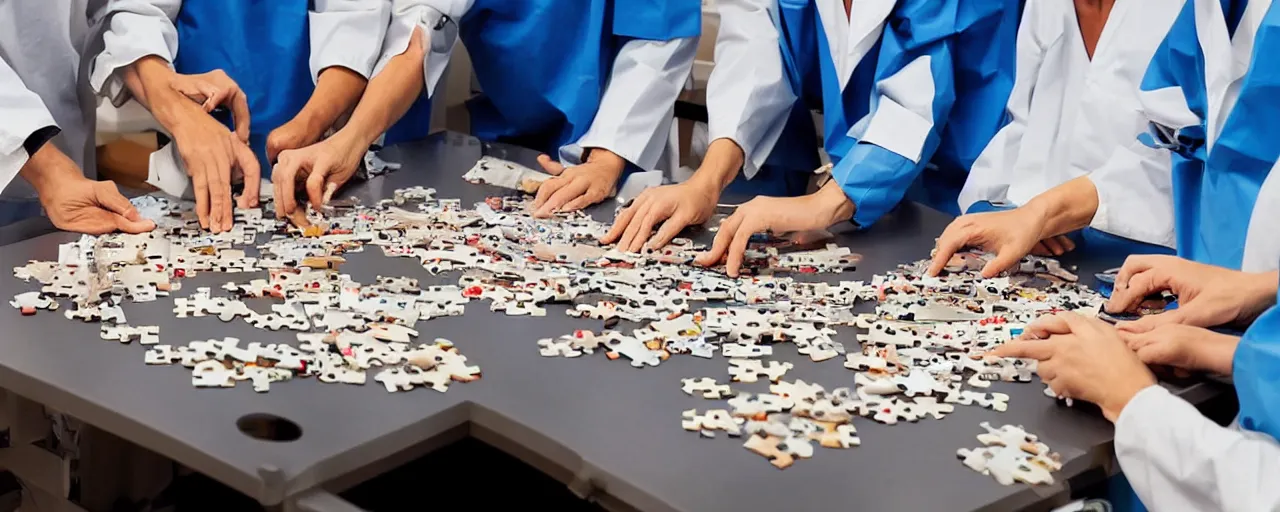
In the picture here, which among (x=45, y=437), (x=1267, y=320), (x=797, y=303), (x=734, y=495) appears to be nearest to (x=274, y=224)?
(x=45, y=437)

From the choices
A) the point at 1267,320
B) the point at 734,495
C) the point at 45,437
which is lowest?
the point at 45,437

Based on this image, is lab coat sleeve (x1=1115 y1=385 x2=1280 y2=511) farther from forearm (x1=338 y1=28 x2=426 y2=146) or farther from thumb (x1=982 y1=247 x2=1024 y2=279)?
forearm (x1=338 y1=28 x2=426 y2=146)

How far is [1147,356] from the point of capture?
1.63 metres

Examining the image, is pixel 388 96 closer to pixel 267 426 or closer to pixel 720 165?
pixel 720 165

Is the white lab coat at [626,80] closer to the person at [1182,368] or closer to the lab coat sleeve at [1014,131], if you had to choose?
the lab coat sleeve at [1014,131]

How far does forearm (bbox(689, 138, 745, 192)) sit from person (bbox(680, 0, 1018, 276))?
0.31ft

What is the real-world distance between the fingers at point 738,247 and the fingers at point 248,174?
0.84 meters

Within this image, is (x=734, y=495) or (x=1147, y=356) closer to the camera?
(x=734, y=495)

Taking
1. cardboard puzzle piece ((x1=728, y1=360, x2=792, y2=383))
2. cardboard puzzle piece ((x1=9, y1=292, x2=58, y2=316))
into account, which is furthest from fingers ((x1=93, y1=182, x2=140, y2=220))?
cardboard puzzle piece ((x1=728, y1=360, x2=792, y2=383))

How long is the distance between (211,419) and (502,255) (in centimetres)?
66

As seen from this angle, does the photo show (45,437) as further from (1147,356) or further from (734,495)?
(1147,356)

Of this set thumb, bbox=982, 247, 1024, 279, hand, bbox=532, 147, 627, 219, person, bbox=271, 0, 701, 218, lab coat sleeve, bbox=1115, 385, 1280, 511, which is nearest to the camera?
lab coat sleeve, bbox=1115, 385, 1280, 511

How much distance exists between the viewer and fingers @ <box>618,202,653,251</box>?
2.13 metres

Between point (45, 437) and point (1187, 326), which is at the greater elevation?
point (1187, 326)
